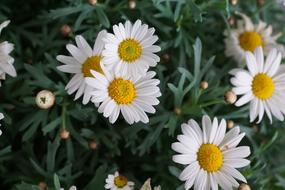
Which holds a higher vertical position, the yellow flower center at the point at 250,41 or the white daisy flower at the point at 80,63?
the white daisy flower at the point at 80,63

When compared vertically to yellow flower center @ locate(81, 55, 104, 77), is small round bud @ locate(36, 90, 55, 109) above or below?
below

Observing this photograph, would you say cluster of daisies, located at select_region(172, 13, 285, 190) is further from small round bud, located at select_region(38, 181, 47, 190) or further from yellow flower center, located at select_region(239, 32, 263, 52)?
small round bud, located at select_region(38, 181, 47, 190)

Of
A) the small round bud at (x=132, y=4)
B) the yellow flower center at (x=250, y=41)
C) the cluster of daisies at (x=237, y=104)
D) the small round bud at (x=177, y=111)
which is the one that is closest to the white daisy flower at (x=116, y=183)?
the cluster of daisies at (x=237, y=104)

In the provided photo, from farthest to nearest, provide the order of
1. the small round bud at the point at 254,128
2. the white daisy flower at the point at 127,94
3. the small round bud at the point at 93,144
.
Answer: the small round bud at the point at 254,128, the small round bud at the point at 93,144, the white daisy flower at the point at 127,94

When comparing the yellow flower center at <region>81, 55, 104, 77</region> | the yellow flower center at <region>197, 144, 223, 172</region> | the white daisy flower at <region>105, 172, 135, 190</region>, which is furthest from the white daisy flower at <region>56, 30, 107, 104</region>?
the yellow flower center at <region>197, 144, 223, 172</region>

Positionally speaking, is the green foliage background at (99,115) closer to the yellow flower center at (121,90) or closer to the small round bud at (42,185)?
the small round bud at (42,185)
